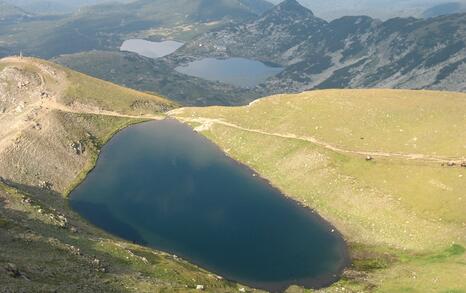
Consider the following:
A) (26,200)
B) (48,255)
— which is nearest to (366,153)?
(26,200)

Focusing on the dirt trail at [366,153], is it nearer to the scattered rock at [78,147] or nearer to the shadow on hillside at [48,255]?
the scattered rock at [78,147]

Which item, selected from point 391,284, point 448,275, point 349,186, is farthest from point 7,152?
point 448,275

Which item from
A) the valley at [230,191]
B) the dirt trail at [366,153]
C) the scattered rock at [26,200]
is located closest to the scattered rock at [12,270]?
the valley at [230,191]

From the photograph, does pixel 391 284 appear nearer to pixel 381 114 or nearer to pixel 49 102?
pixel 381 114

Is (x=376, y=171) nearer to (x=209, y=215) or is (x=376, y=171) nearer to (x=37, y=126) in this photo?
(x=209, y=215)

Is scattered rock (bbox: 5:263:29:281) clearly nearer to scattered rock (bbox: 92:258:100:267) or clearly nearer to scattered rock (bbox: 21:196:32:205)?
scattered rock (bbox: 92:258:100:267)

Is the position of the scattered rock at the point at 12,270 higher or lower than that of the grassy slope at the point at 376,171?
higher

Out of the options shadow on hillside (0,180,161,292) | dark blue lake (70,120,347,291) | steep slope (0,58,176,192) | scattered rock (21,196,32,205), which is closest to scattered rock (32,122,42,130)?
steep slope (0,58,176,192)
